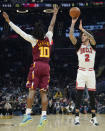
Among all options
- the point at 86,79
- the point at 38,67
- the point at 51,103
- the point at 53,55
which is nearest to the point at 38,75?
the point at 38,67

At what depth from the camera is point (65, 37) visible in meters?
18.2

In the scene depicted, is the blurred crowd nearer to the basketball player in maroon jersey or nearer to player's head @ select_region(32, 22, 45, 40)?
the basketball player in maroon jersey

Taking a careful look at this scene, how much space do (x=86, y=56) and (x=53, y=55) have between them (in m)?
15.1

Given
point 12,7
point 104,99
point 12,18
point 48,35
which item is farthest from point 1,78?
point 48,35

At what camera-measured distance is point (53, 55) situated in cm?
2047

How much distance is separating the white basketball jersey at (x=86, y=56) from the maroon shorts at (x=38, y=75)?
3.17 ft

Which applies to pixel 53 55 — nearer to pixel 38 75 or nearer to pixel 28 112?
pixel 38 75

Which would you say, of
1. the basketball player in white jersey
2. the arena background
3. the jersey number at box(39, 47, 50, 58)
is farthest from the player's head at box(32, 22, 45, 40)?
the arena background

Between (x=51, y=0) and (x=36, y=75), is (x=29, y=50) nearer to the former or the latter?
(x=51, y=0)

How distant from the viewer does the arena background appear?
14250mm

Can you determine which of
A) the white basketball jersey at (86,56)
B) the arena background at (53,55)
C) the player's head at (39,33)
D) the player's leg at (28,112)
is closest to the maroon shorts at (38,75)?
the player's leg at (28,112)

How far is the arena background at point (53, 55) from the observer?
14.2 metres

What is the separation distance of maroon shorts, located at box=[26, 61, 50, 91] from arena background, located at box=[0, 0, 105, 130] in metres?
8.24

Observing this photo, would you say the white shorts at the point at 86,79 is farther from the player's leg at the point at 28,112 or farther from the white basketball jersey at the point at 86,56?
the player's leg at the point at 28,112
